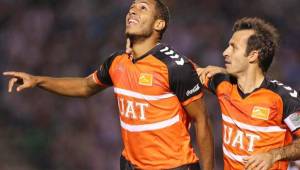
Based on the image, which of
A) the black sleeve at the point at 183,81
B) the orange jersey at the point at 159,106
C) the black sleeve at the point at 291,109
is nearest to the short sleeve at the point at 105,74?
the orange jersey at the point at 159,106

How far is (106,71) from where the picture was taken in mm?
6137

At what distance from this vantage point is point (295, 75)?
1052cm

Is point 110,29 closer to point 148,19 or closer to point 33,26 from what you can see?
point 33,26

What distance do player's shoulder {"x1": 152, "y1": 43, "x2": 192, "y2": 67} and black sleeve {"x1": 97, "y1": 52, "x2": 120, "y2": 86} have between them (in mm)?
433

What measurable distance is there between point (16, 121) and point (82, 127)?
3.28 ft

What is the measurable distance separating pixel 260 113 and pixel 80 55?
235 inches

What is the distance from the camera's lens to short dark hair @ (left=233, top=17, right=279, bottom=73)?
580 cm

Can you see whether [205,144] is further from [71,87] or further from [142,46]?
[71,87]

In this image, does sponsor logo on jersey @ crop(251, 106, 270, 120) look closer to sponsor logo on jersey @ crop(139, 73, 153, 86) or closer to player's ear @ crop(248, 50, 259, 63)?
player's ear @ crop(248, 50, 259, 63)

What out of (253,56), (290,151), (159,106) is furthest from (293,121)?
(159,106)

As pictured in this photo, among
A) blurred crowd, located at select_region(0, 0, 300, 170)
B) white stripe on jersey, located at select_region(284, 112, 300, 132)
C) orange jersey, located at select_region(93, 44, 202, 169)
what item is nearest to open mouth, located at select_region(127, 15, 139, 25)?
orange jersey, located at select_region(93, 44, 202, 169)

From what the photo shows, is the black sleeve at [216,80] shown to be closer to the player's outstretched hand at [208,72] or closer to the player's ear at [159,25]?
the player's outstretched hand at [208,72]

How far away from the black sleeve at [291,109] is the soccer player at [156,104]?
0.63m

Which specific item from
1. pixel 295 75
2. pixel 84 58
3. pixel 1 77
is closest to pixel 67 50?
pixel 84 58
